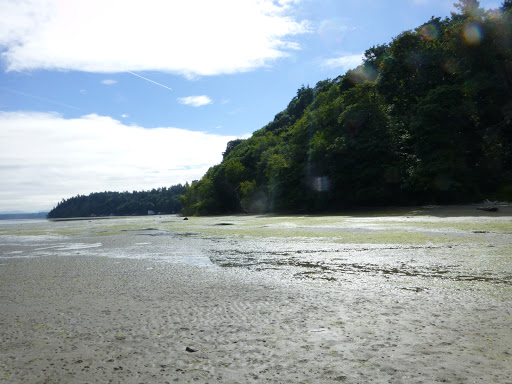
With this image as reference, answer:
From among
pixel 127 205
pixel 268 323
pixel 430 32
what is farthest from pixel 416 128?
pixel 127 205

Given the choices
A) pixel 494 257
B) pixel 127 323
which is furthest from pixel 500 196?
pixel 127 323

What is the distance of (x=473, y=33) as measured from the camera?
32.2 m

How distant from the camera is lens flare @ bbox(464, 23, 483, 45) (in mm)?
31953

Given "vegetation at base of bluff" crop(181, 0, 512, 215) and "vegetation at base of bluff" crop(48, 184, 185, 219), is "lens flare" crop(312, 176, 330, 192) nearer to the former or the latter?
"vegetation at base of bluff" crop(181, 0, 512, 215)

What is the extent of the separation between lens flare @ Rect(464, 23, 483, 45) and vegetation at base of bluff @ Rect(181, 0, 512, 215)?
0.26ft

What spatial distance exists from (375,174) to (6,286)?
37341 millimetres

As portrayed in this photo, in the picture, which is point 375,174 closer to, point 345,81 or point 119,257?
point 345,81

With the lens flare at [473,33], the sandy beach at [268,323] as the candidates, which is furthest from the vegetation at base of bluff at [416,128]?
the sandy beach at [268,323]

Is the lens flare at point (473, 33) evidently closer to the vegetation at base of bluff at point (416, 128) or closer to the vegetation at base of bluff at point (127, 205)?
the vegetation at base of bluff at point (416, 128)

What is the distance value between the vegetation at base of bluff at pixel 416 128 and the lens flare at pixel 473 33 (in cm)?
8

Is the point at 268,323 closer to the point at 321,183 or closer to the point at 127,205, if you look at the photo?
the point at 321,183

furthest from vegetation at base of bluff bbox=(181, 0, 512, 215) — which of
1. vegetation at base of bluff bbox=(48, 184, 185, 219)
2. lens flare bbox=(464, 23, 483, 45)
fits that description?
vegetation at base of bluff bbox=(48, 184, 185, 219)

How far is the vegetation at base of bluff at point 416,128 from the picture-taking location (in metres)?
32.4

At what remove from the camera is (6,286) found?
6.80 metres
